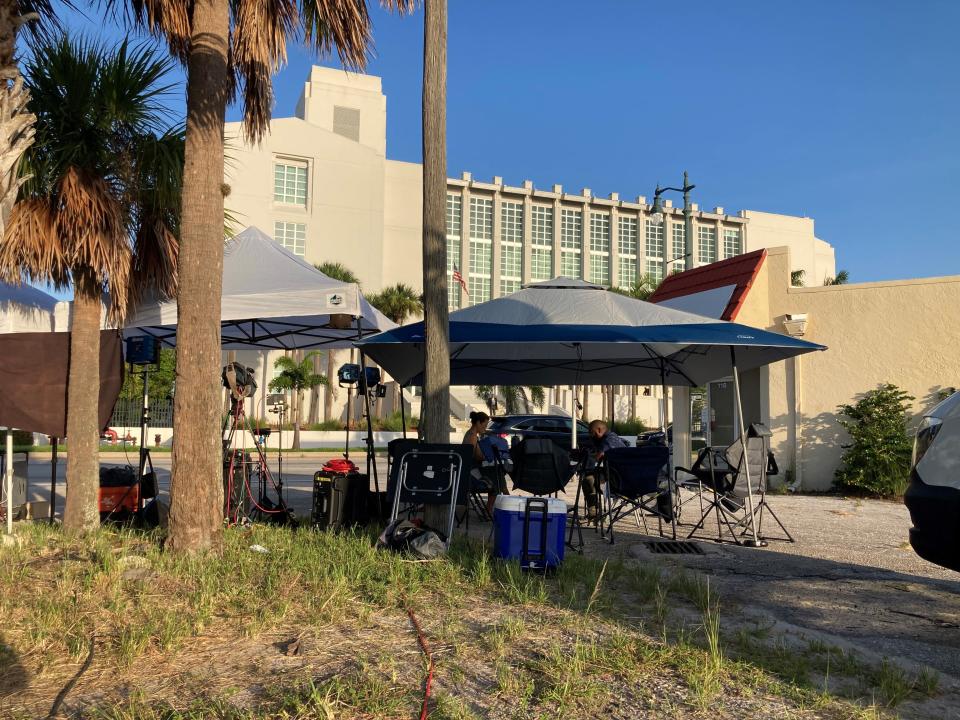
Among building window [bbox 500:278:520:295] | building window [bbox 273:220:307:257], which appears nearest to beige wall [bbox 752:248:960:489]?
building window [bbox 273:220:307:257]

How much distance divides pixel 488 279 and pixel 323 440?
27.1m

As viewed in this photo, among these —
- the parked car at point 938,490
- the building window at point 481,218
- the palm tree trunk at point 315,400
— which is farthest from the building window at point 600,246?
the parked car at point 938,490

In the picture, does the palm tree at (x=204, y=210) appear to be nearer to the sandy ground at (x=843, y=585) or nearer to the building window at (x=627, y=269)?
the sandy ground at (x=843, y=585)

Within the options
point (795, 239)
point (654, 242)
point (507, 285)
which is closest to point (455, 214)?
point (507, 285)

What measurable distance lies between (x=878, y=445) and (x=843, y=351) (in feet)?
6.26

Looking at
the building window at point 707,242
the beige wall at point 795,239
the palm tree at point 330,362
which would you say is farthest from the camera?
the beige wall at point 795,239

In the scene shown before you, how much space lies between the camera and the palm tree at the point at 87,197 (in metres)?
7.66

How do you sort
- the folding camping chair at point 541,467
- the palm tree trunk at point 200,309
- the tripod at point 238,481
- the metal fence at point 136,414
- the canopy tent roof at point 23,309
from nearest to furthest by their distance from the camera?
the palm tree trunk at point 200,309
the folding camping chair at point 541,467
the tripod at point 238,481
the canopy tent roof at point 23,309
the metal fence at point 136,414

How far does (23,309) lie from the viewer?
9.22 m

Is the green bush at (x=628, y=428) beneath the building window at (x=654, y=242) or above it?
beneath

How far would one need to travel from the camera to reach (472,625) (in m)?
4.79

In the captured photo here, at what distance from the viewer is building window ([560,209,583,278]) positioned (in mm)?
64500

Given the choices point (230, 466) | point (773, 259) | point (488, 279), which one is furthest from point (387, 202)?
point (230, 466)

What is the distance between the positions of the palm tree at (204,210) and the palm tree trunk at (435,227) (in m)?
0.50
